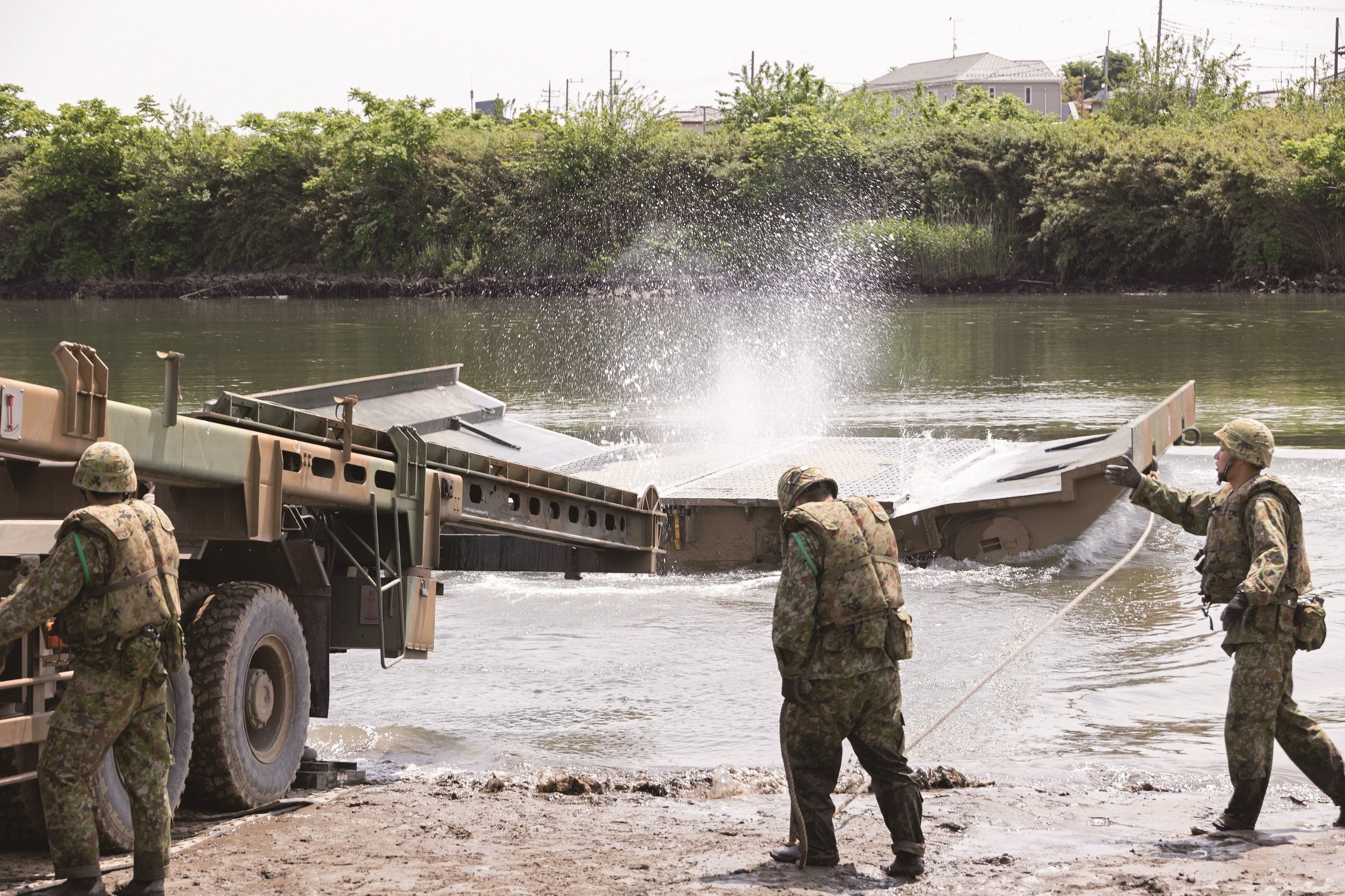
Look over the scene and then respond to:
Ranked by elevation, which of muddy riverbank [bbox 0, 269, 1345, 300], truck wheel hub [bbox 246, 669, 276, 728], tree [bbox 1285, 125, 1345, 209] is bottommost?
truck wheel hub [bbox 246, 669, 276, 728]

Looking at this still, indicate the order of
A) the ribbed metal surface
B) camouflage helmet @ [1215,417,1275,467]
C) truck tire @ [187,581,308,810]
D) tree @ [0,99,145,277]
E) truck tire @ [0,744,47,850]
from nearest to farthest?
1. truck tire @ [0,744,47,850]
2. camouflage helmet @ [1215,417,1275,467]
3. truck tire @ [187,581,308,810]
4. the ribbed metal surface
5. tree @ [0,99,145,277]

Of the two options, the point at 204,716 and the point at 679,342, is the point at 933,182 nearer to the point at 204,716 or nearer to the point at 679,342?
the point at 679,342

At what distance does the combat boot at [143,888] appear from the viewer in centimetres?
491

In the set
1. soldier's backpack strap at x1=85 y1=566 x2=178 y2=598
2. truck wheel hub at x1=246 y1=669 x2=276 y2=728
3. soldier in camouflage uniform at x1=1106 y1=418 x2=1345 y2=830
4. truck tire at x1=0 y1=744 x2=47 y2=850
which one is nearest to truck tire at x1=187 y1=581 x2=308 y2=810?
truck wheel hub at x1=246 y1=669 x2=276 y2=728

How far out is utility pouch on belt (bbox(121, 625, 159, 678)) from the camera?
189 inches

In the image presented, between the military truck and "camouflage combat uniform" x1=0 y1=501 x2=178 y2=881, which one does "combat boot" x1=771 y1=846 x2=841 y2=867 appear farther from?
the military truck

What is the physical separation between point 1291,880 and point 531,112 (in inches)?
3143

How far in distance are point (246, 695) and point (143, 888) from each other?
1315mm

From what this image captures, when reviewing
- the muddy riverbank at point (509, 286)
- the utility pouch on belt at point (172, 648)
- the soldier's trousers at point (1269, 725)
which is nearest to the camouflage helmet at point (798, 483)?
the soldier's trousers at point (1269, 725)

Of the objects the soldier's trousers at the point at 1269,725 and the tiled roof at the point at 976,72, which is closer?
the soldier's trousers at the point at 1269,725

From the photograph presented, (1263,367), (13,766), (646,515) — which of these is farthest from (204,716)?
(1263,367)

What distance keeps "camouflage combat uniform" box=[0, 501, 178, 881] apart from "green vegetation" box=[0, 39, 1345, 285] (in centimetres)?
5700

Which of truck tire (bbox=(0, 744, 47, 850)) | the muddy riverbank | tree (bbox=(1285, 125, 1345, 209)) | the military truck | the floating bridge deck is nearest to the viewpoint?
the military truck

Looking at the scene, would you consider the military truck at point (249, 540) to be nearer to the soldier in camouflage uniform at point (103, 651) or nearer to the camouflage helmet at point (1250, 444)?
the soldier in camouflage uniform at point (103, 651)
